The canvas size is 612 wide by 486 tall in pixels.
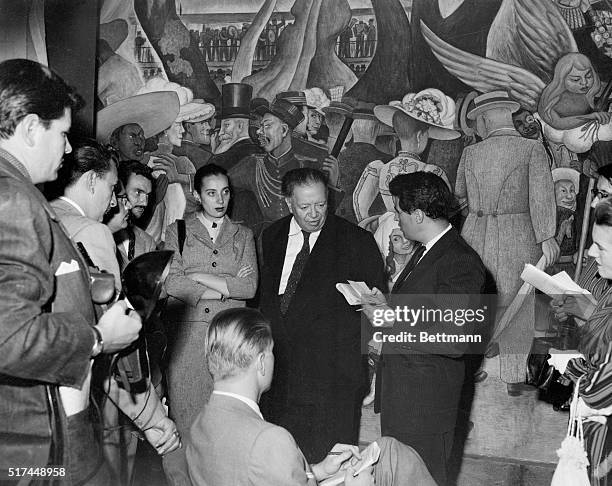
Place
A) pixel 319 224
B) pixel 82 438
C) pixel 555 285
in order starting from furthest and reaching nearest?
pixel 319 224
pixel 555 285
pixel 82 438

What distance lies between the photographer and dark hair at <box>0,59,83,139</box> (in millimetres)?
2541

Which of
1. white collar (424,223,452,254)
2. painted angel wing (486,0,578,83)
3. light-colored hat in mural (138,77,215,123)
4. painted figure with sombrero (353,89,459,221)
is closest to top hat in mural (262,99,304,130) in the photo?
light-colored hat in mural (138,77,215,123)

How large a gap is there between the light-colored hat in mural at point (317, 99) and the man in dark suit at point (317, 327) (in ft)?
3.45

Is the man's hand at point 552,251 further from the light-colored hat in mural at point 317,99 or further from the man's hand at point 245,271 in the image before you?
the man's hand at point 245,271

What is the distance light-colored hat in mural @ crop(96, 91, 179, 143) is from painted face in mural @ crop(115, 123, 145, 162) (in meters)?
0.04

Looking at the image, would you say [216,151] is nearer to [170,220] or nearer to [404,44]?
[170,220]

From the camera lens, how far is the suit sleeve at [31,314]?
2225 mm

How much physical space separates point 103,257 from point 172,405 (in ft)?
7.26

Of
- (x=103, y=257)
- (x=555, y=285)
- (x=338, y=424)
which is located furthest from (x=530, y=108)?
(x=103, y=257)

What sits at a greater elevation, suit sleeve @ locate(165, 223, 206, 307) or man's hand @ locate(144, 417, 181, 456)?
suit sleeve @ locate(165, 223, 206, 307)

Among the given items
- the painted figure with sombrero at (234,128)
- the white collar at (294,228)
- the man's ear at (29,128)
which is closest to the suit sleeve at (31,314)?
the man's ear at (29,128)

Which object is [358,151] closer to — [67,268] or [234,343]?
[234,343]

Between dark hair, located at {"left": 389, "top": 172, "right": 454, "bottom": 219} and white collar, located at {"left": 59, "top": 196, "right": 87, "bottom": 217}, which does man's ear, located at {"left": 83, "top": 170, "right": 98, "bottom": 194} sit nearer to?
white collar, located at {"left": 59, "top": 196, "right": 87, "bottom": 217}

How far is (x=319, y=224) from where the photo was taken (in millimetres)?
4930
